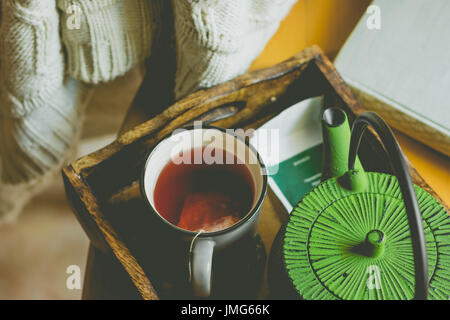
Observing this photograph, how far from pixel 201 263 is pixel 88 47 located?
13.1 inches

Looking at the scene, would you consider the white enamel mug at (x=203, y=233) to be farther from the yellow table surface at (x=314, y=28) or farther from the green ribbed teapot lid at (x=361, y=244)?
the yellow table surface at (x=314, y=28)

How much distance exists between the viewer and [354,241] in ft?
1.32

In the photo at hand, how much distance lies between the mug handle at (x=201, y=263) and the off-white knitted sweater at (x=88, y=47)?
0.77 ft

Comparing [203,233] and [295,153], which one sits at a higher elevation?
[295,153]

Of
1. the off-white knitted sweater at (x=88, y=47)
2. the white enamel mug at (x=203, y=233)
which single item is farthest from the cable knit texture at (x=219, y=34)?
the white enamel mug at (x=203, y=233)

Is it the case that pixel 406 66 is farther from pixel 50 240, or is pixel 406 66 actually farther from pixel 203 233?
pixel 50 240

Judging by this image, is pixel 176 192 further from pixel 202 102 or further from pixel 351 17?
pixel 351 17

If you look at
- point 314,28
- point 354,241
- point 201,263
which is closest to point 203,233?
point 201,263

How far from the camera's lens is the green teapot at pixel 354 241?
384mm

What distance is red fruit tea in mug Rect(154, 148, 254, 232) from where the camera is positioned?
1.53 ft

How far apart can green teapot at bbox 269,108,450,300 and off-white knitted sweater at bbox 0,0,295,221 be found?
161 mm

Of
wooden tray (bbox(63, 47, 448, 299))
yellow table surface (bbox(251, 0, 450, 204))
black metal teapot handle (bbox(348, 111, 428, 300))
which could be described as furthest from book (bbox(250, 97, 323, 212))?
black metal teapot handle (bbox(348, 111, 428, 300))

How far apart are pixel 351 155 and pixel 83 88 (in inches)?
17.5

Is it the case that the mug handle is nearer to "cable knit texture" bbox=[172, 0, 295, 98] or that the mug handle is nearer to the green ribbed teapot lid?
the green ribbed teapot lid
